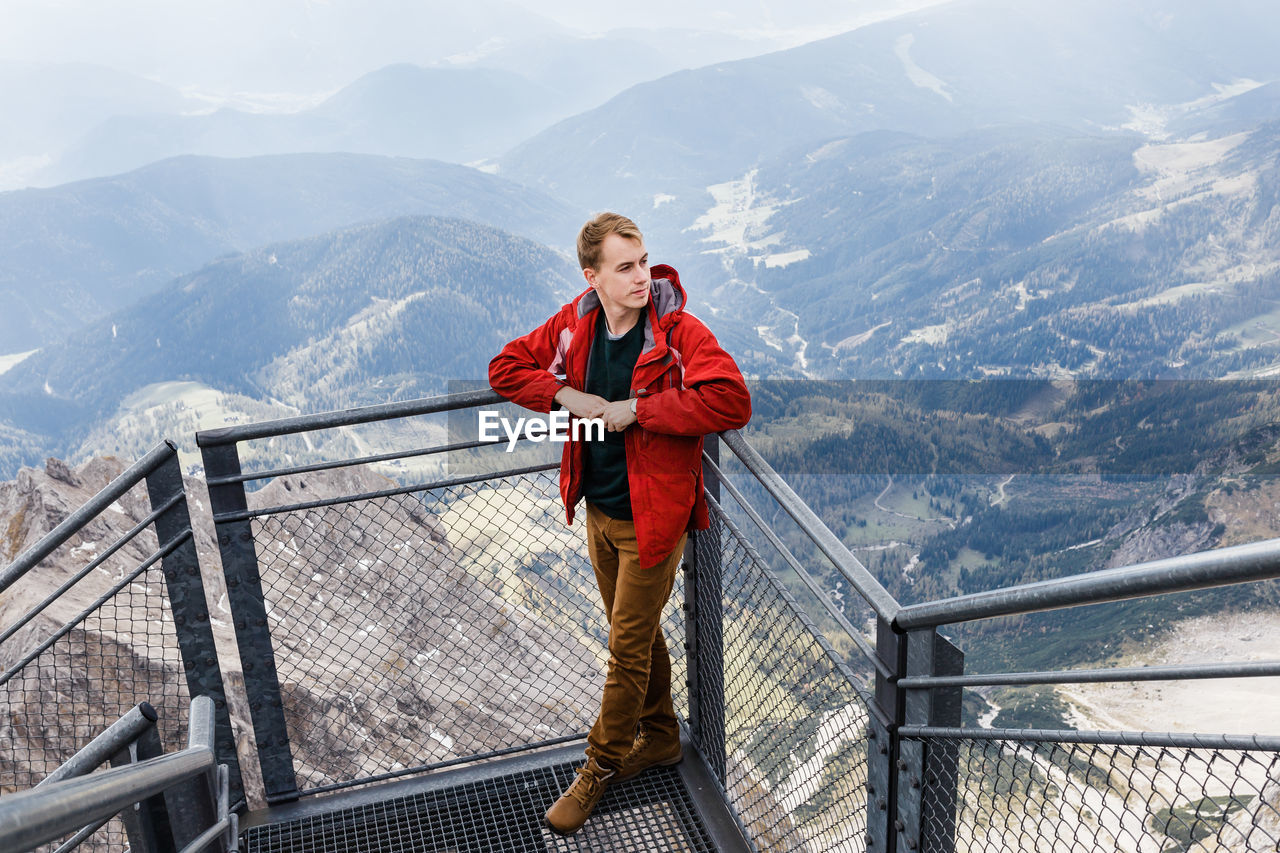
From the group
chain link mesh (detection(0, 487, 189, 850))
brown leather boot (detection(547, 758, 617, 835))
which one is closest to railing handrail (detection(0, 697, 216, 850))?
brown leather boot (detection(547, 758, 617, 835))

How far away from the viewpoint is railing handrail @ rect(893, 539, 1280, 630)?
1.14m

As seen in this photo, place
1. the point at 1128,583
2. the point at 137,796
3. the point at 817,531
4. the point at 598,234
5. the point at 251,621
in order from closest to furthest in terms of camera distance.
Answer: the point at 137,796, the point at 1128,583, the point at 817,531, the point at 598,234, the point at 251,621

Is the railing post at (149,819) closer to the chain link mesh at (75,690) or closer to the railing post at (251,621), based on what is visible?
the railing post at (251,621)

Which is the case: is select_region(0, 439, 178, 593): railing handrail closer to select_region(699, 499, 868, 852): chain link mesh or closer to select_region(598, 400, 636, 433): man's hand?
select_region(598, 400, 636, 433): man's hand

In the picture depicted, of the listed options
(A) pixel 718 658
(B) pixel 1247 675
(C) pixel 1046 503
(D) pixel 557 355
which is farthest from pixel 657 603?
(C) pixel 1046 503

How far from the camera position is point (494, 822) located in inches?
130

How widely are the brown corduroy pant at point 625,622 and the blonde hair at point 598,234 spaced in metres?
0.78

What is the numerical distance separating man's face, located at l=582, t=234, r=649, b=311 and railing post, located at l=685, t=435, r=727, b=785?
585 mm

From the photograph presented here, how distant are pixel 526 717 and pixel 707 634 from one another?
3.85 m

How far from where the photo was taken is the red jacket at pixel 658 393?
Result: 2.54 m

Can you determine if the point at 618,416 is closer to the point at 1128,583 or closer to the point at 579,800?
the point at 579,800

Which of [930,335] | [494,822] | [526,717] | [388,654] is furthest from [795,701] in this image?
[930,335]

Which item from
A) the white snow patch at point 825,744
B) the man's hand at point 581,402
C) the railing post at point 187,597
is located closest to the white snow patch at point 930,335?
the white snow patch at point 825,744

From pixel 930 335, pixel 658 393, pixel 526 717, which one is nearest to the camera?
pixel 658 393
